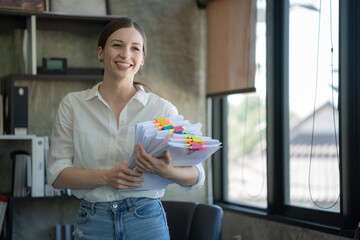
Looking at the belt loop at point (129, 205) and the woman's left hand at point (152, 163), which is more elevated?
the woman's left hand at point (152, 163)

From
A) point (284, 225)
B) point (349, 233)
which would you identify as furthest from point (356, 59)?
point (284, 225)

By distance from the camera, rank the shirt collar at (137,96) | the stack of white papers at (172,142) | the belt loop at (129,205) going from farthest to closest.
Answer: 1. the shirt collar at (137,96)
2. the belt loop at (129,205)
3. the stack of white papers at (172,142)

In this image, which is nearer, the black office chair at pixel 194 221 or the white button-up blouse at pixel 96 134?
the white button-up blouse at pixel 96 134

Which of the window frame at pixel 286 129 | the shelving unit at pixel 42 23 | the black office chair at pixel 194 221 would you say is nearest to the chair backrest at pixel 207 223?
the black office chair at pixel 194 221

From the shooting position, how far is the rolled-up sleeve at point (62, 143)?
1607 mm

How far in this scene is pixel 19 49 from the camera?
3.68 meters

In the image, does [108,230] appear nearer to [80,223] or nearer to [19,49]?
[80,223]

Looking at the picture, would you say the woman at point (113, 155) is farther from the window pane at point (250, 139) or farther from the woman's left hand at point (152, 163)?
the window pane at point (250, 139)

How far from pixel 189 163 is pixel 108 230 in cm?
31

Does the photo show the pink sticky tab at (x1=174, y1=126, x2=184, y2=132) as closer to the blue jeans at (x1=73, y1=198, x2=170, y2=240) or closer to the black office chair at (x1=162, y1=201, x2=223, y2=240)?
the blue jeans at (x1=73, y1=198, x2=170, y2=240)

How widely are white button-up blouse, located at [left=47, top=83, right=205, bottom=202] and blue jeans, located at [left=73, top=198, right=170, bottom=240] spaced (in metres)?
0.03

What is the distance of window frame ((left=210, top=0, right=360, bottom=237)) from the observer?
2.63 m

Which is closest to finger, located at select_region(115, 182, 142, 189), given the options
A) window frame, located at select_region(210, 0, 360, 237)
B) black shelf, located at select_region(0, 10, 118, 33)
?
window frame, located at select_region(210, 0, 360, 237)

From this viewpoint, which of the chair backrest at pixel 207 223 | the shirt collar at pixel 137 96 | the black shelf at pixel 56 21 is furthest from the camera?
the black shelf at pixel 56 21
